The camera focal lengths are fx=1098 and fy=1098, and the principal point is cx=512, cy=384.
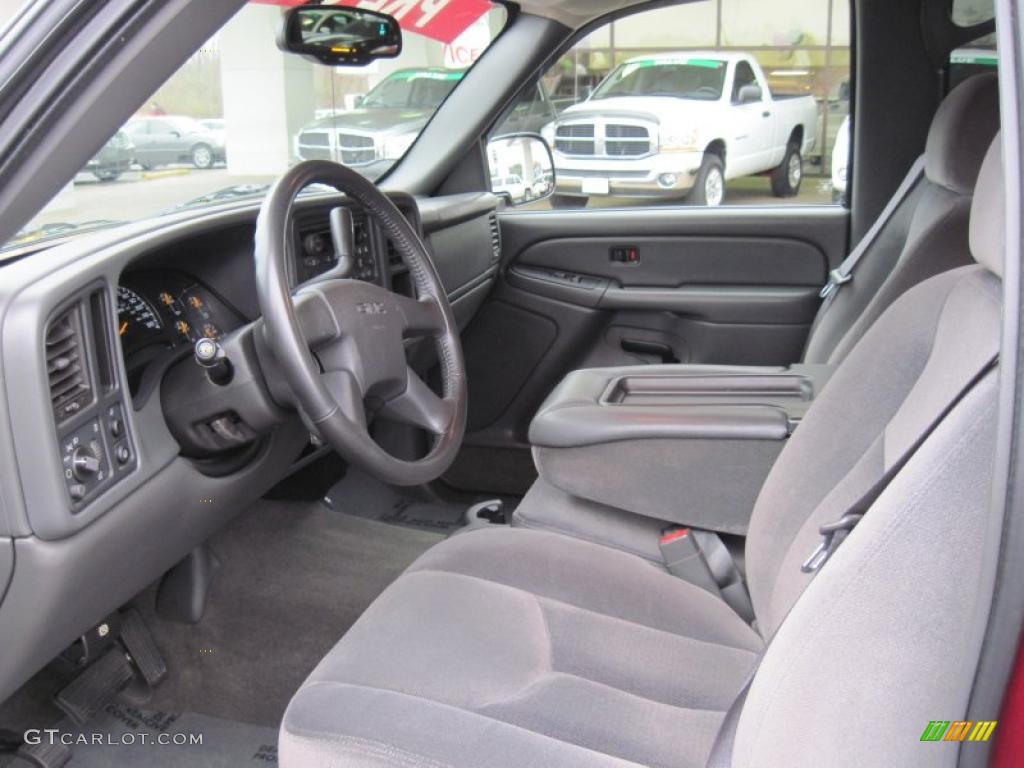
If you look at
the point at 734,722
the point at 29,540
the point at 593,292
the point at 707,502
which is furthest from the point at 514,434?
the point at 734,722

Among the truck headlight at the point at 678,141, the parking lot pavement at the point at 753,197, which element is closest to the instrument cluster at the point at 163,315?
the parking lot pavement at the point at 753,197

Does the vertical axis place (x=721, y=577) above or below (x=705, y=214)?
below

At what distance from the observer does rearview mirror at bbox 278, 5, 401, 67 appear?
1.86 metres

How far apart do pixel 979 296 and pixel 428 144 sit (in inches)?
84.2

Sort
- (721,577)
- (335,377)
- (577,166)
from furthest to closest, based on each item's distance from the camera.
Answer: (577,166), (721,577), (335,377)

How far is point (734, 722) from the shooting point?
41.4 inches

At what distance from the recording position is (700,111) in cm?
338

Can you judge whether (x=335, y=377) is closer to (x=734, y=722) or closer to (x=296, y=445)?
(x=296, y=445)

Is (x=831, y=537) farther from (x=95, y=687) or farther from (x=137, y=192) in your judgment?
(x=95, y=687)

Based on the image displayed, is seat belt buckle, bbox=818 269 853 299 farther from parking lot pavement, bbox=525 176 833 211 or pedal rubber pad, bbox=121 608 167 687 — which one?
pedal rubber pad, bbox=121 608 167 687

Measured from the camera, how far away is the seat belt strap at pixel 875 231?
7.90ft

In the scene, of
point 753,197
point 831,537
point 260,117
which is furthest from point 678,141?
point 831,537

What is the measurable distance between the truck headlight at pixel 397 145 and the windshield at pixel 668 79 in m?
0.61

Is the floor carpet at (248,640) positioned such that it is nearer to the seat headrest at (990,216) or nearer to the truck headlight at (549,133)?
the truck headlight at (549,133)
